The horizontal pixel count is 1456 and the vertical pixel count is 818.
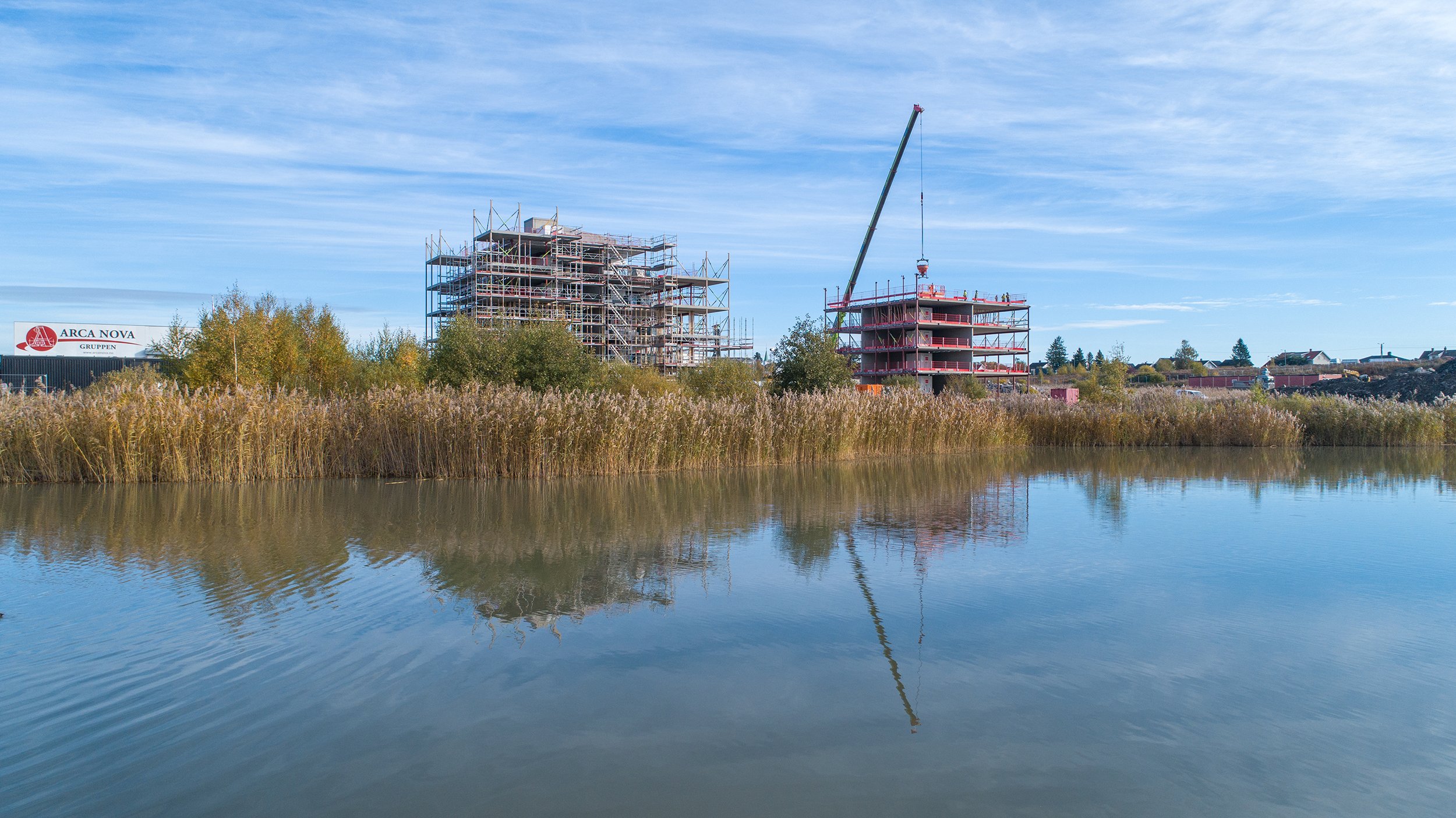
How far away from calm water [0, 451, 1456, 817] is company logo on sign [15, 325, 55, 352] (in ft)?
155

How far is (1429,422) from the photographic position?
25.7m

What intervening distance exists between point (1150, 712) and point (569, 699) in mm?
2947

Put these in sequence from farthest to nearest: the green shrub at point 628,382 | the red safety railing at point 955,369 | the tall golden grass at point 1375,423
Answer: the red safety railing at point 955,369 < the tall golden grass at point 1375,423 < the green shrub at point 628,382

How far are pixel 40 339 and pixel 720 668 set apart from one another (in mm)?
56213

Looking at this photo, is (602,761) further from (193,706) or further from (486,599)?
(486,599)

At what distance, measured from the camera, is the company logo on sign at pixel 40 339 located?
4784 centimetres

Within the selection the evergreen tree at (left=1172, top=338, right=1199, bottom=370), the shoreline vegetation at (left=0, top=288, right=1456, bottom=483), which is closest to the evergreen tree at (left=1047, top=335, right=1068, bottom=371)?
the evergreen tree at (left=1172, top=338, right=1199, bottom=370)

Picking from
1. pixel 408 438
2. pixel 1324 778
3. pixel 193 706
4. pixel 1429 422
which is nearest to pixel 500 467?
pixel 408 438

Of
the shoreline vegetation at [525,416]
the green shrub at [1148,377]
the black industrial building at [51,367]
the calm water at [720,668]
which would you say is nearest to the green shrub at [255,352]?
the shoreline vegetation at [525,416]

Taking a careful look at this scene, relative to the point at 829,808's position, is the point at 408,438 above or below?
above

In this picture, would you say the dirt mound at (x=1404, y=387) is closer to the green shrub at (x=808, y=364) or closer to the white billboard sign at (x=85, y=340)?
the green shrub at (x=808, y=364)

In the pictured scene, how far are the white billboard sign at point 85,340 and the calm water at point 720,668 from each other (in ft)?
153

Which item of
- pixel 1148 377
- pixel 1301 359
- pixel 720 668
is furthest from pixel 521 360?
pixel 1301 359

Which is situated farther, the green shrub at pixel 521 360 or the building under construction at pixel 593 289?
the building under construction at pixel 593 289
